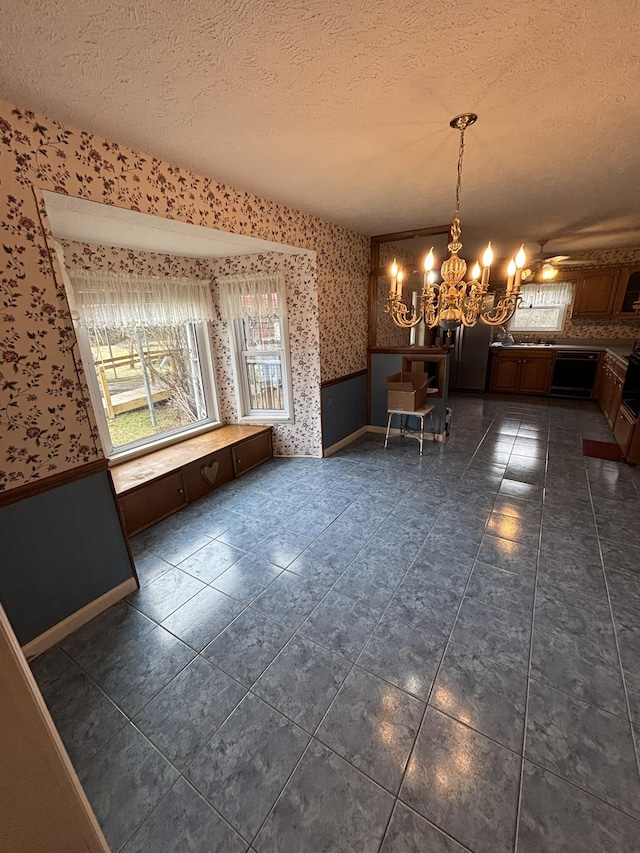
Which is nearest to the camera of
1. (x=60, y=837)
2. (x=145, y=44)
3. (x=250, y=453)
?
(x=60, y=837)

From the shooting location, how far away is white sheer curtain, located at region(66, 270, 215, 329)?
271 cm

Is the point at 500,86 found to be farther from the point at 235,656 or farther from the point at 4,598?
the point at 4,598

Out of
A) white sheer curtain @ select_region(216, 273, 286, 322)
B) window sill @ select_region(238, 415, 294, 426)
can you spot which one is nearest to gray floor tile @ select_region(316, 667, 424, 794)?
window sill @ select_region(238, 415, 294, 426)

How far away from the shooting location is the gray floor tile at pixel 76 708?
1358 millimetres

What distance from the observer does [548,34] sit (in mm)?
1121

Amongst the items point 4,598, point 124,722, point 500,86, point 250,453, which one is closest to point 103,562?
point 4,598

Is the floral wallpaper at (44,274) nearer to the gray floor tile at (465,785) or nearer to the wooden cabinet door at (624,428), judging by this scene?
the gray floor tile at (465,785)

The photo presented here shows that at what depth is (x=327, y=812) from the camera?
1.15 metres

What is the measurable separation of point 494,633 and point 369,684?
702 mm

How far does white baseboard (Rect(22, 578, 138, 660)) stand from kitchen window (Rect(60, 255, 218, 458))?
53.0 inches

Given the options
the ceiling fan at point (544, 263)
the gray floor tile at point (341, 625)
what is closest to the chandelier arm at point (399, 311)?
the gray floor tile at point (341, 625)

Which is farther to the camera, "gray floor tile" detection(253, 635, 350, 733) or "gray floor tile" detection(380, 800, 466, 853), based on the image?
"gray floor tile" detection(253, 635, 350, 733)

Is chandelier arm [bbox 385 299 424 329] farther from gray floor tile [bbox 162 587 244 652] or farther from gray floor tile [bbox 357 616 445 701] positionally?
gray floor tile [bbox 162 587 244 652]

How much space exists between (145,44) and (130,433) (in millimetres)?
2788
